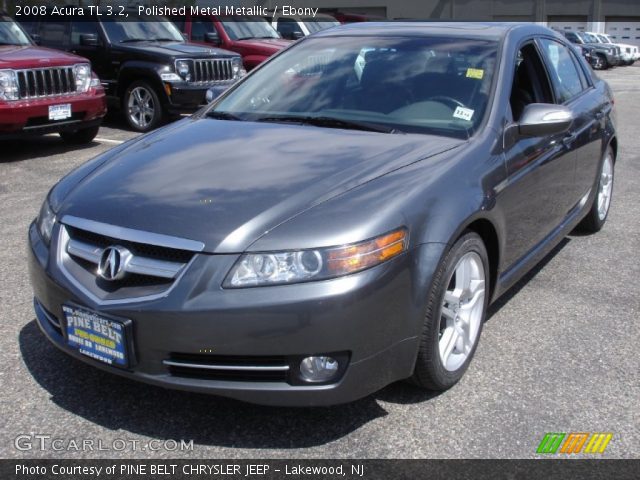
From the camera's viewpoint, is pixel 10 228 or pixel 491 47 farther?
pixel 10 228

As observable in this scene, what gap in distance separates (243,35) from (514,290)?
996 cm

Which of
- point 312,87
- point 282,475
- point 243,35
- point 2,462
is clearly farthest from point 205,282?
point 243,35

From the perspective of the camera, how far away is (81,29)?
11164 mm

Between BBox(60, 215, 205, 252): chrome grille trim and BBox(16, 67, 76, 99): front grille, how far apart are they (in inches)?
239

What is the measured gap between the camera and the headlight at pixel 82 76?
906cm

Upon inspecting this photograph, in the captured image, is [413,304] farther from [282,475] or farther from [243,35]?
[243,35]

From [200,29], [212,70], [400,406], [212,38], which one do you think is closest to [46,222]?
[400,406]

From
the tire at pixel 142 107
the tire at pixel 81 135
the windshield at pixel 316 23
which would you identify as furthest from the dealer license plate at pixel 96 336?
the windshield at pixel 316 23

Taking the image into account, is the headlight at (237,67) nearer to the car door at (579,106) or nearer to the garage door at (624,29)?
the car door at (579,106)

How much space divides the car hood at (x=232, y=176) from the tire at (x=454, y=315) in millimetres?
490

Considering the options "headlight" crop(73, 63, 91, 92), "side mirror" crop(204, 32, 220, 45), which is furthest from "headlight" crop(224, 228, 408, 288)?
"side mirror" crop(204, 32, 220, 45)

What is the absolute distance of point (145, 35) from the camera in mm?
11336

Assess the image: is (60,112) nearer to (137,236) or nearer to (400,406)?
(137,236)

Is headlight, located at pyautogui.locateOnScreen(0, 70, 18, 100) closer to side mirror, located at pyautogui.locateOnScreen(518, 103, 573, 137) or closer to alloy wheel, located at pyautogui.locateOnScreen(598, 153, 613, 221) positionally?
alloy wheel, located at pyautogui.locateOnScreen(598, 153, 613, 221)
